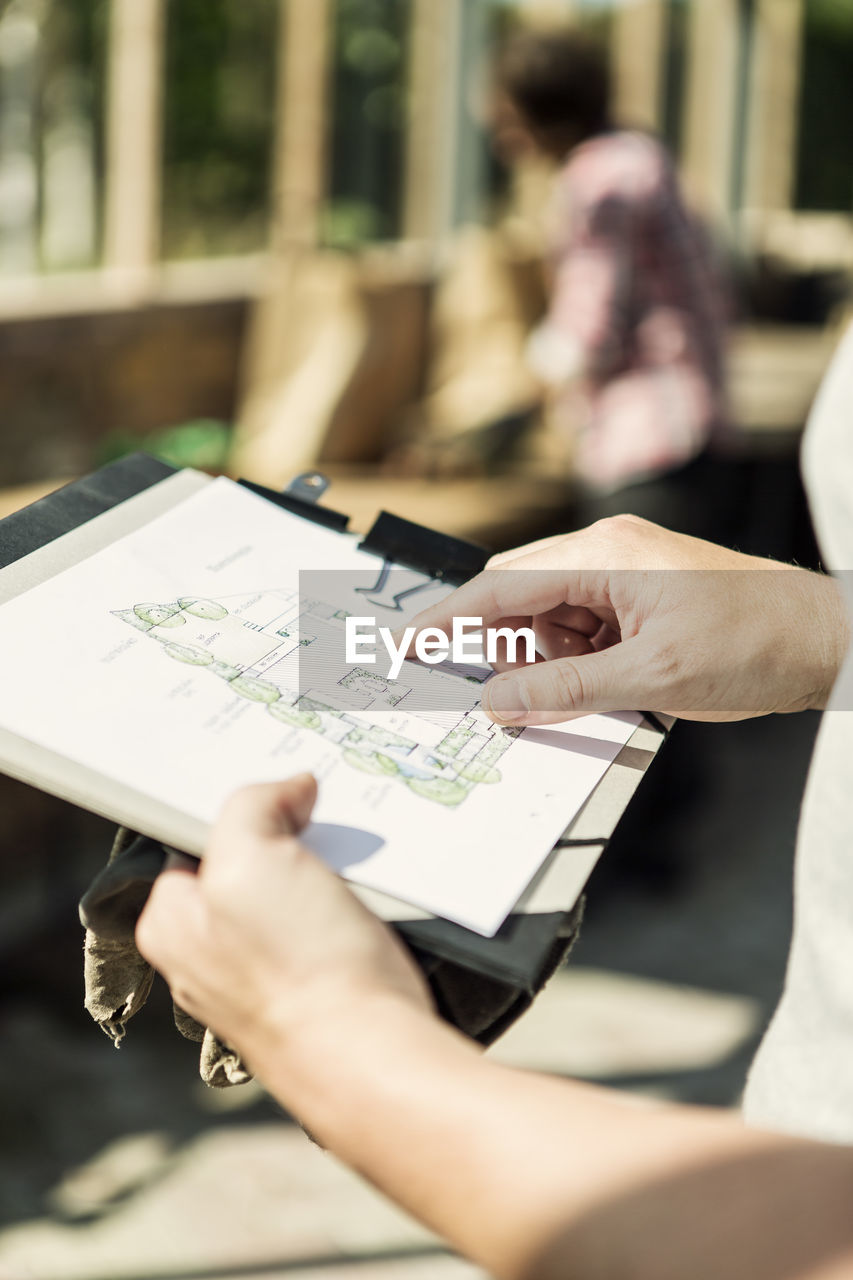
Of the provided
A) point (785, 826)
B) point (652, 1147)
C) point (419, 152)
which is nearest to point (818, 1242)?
point (652, 1147)

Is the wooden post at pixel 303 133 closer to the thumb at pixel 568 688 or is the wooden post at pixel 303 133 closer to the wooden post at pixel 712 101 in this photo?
the thumb at pixel 568 688

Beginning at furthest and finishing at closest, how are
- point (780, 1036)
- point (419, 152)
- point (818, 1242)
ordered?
point (419, 152) → point (780, 1036) → point (818, 1242)

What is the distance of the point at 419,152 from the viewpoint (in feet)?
14.4

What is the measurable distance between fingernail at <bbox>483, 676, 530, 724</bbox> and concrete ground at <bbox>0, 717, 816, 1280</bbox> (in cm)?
148

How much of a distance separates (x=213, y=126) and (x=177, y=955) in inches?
125

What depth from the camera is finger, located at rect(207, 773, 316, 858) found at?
628 millimetres

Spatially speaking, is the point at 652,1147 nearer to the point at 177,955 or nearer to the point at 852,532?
the point at 177,955

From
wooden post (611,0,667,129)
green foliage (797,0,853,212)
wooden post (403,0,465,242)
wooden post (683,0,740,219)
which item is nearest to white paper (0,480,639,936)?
wooden post (403,0,465,242)

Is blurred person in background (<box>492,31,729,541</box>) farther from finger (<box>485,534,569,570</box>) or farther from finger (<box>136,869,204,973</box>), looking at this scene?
finger (<box>136,869,204,973</box>)

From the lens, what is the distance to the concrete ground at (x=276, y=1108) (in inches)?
78.4

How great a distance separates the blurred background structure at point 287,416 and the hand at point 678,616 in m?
1.49

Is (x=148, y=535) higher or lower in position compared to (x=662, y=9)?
lower

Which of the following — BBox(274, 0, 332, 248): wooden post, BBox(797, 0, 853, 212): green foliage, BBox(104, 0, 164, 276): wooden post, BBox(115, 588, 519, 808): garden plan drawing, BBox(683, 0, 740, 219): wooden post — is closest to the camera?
BBox(115, 588, 519, 808): garden plan drawing

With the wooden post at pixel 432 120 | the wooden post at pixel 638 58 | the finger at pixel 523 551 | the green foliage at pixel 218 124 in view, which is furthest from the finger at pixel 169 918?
the wooden post at pixel 638 58
